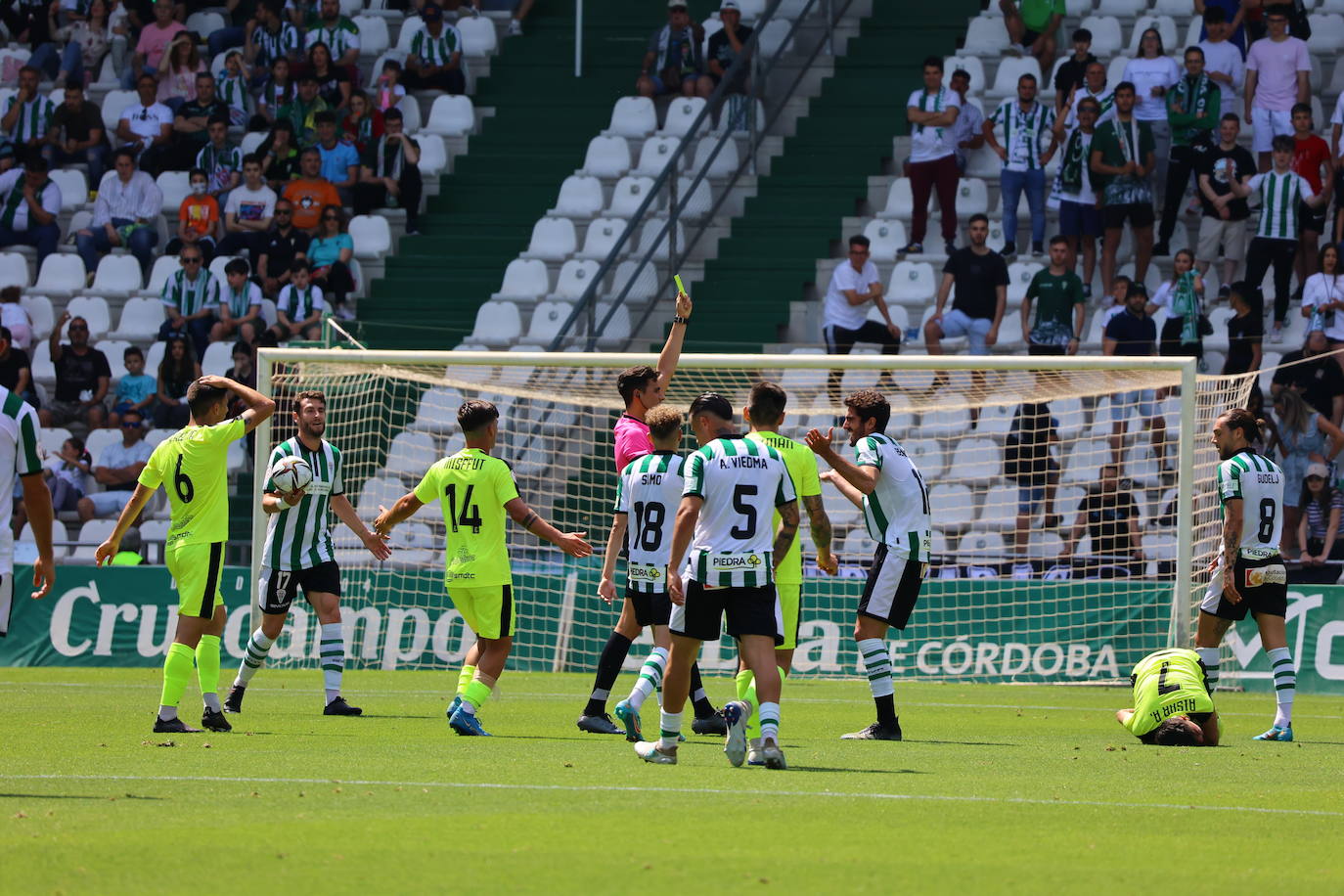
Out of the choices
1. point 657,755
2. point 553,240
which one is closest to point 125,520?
point 657,755

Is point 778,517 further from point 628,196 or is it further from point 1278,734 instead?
point 628,196

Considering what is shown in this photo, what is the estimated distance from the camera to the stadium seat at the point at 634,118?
25.7 meters

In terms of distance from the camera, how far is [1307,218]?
21.1m

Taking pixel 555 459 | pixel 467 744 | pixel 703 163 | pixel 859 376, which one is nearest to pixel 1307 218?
pixel 859 376

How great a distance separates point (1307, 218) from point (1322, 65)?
2.97 meters

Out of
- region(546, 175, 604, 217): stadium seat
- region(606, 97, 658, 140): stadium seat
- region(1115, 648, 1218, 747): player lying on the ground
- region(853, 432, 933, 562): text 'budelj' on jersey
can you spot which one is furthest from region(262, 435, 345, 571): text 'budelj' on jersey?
region(606, 97, 658, 140): stadium seat

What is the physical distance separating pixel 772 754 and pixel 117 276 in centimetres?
1856

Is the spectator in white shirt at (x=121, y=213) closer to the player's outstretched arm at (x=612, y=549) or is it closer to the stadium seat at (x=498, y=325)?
the stadium seat at (x=498, y=325)

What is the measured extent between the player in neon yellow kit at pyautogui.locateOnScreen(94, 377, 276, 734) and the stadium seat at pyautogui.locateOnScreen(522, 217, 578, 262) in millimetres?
12931

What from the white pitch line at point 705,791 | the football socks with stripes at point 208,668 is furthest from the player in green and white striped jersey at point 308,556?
the white pitch line at point 705,791

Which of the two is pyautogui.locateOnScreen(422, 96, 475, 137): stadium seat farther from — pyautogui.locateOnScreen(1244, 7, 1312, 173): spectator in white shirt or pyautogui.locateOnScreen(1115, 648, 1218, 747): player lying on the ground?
pyautogui.locateOnScreen(1115, 648, 1218, 747): player lying on the ground

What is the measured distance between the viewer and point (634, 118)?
1017 inches

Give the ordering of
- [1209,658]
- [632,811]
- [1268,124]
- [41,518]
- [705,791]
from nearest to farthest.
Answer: [632,811] → [41,518] → [705,791] → [1209,658] → [1268,124]

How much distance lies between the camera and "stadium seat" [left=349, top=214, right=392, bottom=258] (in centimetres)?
2545
